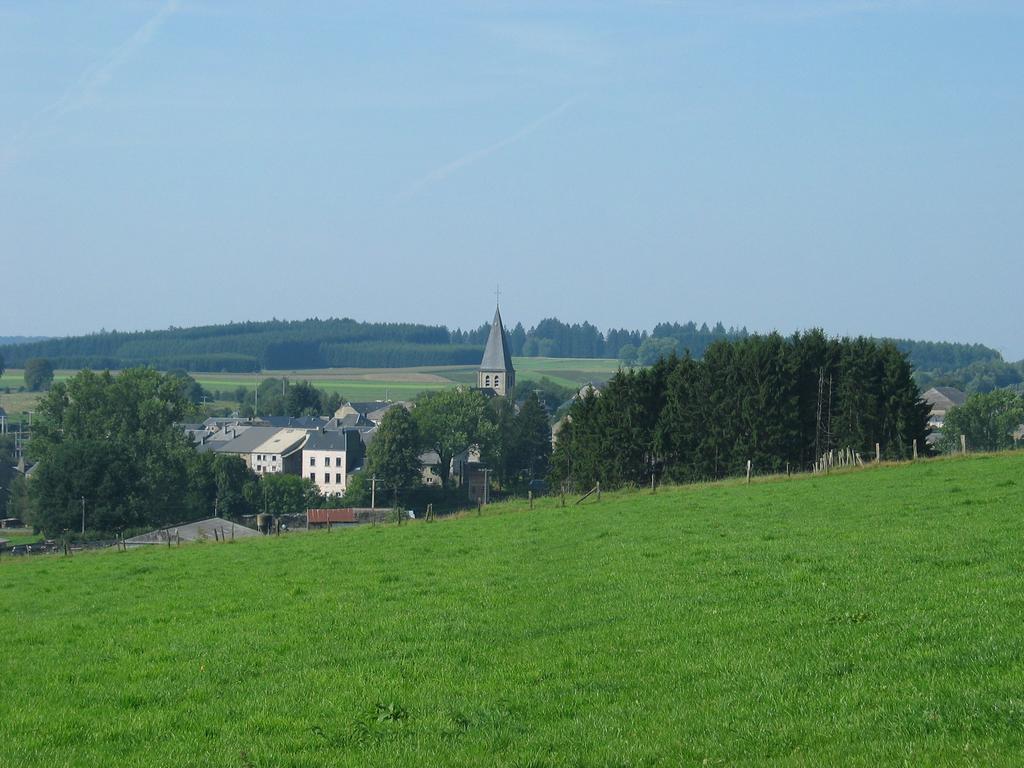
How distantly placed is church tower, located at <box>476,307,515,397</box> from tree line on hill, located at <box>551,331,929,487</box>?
434 ft

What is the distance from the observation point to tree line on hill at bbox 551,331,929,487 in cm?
5744

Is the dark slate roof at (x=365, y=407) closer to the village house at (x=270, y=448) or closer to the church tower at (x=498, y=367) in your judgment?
the church tower at (x=498, y=367)

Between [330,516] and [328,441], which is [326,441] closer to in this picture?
[328,441]

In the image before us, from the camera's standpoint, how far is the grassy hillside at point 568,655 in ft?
33.1

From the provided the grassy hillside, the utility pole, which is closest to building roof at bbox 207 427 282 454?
the utility pole

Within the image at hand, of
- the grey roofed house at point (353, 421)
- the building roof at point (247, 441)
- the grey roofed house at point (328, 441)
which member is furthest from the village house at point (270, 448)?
the grey roofed house at point (353, 421)

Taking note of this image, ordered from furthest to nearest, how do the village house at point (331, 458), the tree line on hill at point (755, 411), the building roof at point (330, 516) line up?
1. the village house at point (331, 458)
2. the building roof at point (330, 516)
3. the tree line on hill at point (755, 411)

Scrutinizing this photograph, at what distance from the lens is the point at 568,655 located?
44.9ft

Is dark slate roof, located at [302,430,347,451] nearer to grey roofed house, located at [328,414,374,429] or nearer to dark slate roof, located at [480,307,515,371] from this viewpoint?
grey roofed house, located at [328,414,374,429]

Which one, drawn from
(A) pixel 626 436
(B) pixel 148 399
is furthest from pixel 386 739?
(B) pixel 148 399

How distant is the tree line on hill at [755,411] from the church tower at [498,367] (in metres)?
132

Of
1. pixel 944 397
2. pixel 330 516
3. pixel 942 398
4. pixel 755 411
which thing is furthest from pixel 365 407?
pixel 755 411

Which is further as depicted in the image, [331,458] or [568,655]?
[331,458]

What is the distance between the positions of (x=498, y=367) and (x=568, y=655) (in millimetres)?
184315
